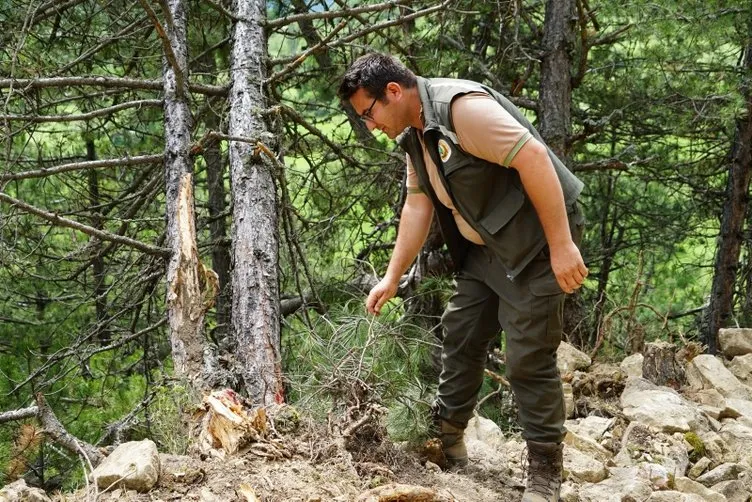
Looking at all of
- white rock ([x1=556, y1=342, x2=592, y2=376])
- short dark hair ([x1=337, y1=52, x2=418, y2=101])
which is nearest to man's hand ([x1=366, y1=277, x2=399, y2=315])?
short dark hair ([x1=337, y1=52, x2=418, y2=101])

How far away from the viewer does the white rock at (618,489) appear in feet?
12.1

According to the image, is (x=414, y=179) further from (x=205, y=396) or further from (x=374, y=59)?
(x=205, y=396)

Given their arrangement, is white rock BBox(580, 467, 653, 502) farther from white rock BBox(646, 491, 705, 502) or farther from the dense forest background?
the dense forest background

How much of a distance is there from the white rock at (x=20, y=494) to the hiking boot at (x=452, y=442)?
177 centimetres

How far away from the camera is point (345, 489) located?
305 cm

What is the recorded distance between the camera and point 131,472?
2.93m

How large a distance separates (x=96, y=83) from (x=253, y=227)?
3.93 ft

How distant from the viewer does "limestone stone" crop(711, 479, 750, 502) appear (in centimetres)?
404

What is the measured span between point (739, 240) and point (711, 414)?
3315mm

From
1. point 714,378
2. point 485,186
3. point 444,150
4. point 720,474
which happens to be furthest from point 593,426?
point 444,150

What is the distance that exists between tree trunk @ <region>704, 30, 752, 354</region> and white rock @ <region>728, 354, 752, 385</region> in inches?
54.6

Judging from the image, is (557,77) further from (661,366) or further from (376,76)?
(376,76)

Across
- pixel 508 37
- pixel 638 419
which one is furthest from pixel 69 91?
pixel 638 419

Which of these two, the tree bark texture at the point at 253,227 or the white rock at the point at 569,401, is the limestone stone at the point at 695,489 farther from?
the tree bark texture at the point at 253,227
